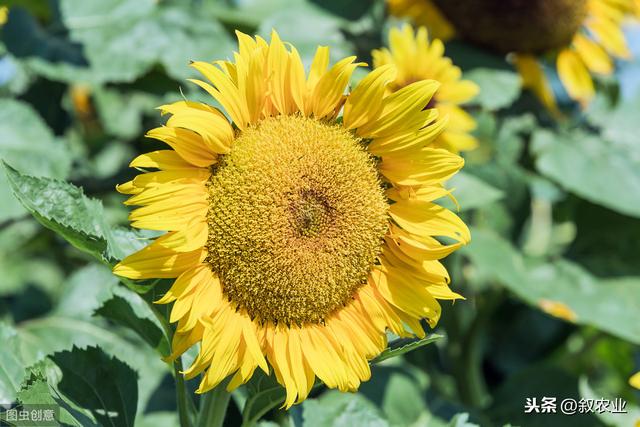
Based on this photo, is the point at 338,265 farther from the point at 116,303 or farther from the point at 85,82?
the point at 85,82

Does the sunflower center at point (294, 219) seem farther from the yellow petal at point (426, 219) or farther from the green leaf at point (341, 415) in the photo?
the green leaf at point (341, 415)

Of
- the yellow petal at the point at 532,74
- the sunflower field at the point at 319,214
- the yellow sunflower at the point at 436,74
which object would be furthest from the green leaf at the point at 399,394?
the yellow petal at the point at 532,74

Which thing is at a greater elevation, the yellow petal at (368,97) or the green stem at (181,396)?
the yellow petal at (368,97)

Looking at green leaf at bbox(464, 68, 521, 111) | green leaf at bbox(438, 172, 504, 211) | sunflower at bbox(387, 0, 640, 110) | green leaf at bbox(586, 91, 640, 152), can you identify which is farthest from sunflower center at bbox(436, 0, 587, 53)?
green leaf at bbox(438, 172, 504, 211)

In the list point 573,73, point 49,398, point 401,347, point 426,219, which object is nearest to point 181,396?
point 49,398

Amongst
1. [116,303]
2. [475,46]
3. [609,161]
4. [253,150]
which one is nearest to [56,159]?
[116,303]

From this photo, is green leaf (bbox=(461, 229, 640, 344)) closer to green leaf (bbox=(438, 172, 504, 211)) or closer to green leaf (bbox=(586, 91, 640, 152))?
green leaf (bbox=(438, 172, 504, 211))
